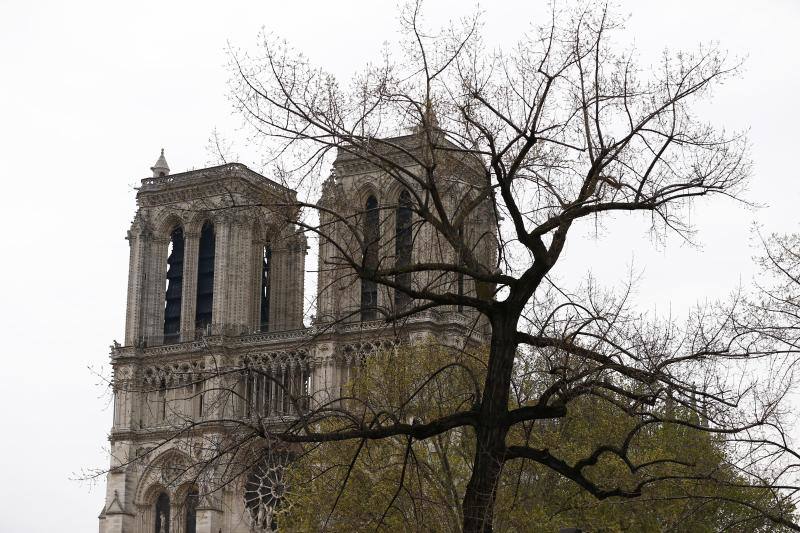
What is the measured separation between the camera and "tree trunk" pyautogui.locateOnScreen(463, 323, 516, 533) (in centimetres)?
1170

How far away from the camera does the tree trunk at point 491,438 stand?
38.4 ft

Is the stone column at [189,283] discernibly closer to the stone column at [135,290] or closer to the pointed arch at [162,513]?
the stone column at [135,290]

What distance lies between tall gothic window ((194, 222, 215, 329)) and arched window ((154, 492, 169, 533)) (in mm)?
8296

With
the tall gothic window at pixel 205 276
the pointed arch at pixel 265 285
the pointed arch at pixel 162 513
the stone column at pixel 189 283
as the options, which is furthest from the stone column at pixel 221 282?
the pointed arch at pixel 162 513

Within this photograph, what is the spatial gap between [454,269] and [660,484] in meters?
20.1

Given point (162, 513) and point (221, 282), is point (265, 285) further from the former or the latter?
point (162, 513)

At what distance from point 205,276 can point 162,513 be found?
36.8 ft

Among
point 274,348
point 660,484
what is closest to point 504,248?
point 660,484

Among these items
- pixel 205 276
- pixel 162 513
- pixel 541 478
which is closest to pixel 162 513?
pixel 162 513

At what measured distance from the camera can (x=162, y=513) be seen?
215 ft

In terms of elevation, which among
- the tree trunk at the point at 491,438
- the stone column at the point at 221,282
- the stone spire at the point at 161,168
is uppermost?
the stone spire at the point at 161,168

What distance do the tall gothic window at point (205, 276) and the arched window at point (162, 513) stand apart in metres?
8.30

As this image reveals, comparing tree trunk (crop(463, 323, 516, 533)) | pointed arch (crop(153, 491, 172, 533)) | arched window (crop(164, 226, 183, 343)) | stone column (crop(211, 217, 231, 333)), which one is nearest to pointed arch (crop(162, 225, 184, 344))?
arched window (crop(164, 226, 183, 343))

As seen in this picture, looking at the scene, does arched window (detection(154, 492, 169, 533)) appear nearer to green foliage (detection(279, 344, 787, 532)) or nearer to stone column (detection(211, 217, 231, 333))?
stone column (detection(211, 217, 231, 333))
